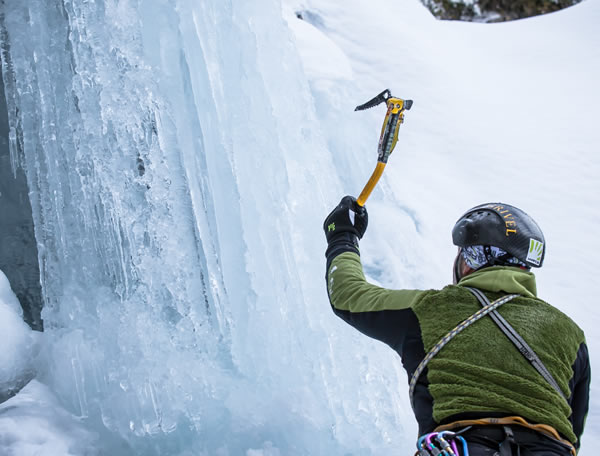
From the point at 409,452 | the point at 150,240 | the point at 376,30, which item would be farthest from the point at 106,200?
the point at 376,30

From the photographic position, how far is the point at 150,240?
103 inches

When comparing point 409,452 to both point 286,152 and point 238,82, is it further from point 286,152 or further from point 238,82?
point 238,82

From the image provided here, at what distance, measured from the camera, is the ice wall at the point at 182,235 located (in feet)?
7.63

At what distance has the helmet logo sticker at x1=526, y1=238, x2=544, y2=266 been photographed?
1.42m

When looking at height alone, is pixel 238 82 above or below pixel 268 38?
below

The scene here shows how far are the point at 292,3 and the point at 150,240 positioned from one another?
4625 mm

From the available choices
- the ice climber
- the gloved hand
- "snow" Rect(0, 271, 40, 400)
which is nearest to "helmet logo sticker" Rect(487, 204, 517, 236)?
the ice climber

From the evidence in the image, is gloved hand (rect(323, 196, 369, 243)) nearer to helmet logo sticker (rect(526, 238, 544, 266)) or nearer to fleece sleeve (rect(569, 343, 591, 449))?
helmet logo sticker (rect(526, 238, 544, 266))

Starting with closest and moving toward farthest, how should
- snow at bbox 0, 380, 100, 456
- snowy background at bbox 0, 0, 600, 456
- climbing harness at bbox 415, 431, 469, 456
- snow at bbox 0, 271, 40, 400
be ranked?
climbing harness at bbox 415, 431, 469, 456, snow at bbox 0, 380, 100, 456, snowy background at bbox 0, 0, 600, 456, snow at bbox 0, 271, 40, 400

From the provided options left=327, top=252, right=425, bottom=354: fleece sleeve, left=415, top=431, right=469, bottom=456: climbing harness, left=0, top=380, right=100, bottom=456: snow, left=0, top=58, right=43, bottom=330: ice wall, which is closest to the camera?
left=415, top=431, right=469, bottom=456: climbing harness

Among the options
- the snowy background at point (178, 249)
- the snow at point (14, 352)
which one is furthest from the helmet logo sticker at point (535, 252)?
the snow at point (14, 352)

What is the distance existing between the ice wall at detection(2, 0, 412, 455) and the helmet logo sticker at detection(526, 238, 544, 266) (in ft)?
3.89

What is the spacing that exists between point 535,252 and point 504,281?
0.23 m

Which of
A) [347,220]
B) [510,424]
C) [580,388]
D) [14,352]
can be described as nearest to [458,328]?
[510,424]
